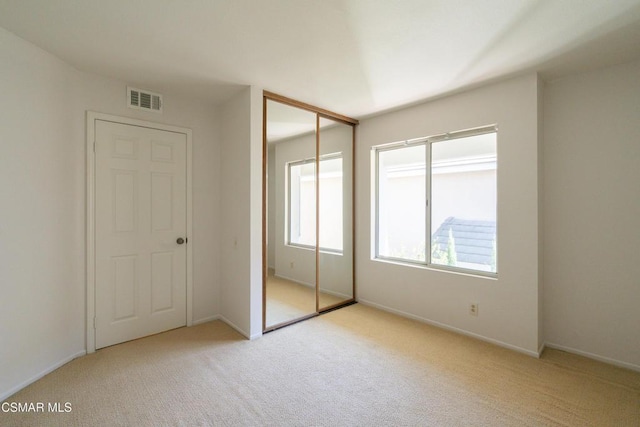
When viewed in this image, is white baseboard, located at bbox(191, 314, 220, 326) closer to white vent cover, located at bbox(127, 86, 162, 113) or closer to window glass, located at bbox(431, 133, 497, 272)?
white vent cover, located at bbox(127, 86, 162, 113)

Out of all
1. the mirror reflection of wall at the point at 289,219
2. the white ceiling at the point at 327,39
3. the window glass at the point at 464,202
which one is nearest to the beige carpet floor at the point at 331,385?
the mirror reflection of wall at the point at 289,219

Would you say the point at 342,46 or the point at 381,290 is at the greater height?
the point at 342,46

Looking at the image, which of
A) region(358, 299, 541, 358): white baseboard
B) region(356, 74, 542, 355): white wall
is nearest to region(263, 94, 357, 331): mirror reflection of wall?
region(358, 299, 541, 358): white baseboard

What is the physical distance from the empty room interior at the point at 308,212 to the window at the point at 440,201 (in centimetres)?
2

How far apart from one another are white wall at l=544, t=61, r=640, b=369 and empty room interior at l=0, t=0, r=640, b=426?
16 millimetres

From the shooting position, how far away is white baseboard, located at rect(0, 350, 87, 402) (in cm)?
199

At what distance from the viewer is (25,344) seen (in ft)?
7.03

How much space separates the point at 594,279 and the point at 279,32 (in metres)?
3.30

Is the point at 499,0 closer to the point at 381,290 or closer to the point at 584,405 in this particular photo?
the point at 584,405

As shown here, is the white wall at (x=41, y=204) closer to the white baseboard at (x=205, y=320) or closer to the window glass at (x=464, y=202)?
the white baseboard at (x=205, y=320)

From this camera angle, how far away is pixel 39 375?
87.0 inches

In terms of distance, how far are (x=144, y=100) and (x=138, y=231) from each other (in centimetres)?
133

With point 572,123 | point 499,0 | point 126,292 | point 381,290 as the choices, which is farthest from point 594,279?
point 126,292

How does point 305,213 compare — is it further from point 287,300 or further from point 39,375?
point 39,375
